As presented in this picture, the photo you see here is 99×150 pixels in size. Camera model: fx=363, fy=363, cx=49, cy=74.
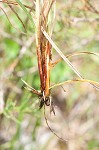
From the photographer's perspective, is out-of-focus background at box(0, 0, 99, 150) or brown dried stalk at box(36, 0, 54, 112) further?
out-of-focus background at box(0, 0, 99, 150)

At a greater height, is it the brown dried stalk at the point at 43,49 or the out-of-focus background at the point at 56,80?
the brown dried stalk at the point at 43,49

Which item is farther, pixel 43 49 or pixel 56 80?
pixel 56 80

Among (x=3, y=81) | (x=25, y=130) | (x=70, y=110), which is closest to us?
(x=3, y=81)

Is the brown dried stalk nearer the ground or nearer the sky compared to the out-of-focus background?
nearer the sky

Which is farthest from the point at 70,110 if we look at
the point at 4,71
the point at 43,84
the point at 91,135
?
the point at 43,84

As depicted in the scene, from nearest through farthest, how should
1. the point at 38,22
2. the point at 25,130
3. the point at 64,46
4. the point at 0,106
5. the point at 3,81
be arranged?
the point at 38,22
the point at 0,106
the point at 3,81
the point at 64,46
the point at 25,130

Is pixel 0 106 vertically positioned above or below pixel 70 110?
above

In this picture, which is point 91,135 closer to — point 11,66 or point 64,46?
point 64,46

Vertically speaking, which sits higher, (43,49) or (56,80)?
(43,49)
